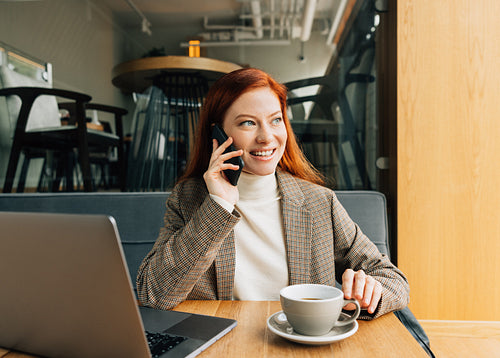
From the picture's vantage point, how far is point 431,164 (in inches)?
66.0

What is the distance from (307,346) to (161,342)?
204 millimetres

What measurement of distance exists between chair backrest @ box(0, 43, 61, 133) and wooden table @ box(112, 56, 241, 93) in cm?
36

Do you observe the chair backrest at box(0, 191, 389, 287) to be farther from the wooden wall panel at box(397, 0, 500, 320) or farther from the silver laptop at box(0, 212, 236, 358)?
the silver laptop at box(0, 212, 236, 358)

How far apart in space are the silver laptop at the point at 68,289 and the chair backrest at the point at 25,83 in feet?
5.82

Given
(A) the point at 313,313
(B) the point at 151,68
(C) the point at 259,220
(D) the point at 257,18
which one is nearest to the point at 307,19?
(D) the point at 257,18

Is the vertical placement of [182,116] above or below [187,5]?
below

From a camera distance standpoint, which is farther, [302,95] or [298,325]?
A: [302,95]

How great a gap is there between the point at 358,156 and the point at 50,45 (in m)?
1.64

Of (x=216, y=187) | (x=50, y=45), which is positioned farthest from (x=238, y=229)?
(x=50, y=45)

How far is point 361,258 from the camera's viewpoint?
95 centimetres

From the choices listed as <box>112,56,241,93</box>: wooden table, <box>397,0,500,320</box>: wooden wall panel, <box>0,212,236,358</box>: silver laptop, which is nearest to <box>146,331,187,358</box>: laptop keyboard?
<box>0,212,236,358</box>: silver laptop

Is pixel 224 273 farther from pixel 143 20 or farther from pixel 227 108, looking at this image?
pixel 143 20

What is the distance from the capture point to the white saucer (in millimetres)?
529

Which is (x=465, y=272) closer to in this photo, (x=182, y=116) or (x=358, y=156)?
(x=358, y=156)
